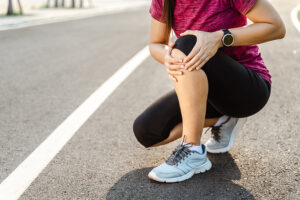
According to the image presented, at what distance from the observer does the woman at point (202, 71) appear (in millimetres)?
2585

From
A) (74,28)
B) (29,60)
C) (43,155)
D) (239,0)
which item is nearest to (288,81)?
(239,0)

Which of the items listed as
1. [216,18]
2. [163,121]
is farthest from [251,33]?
[163,121]

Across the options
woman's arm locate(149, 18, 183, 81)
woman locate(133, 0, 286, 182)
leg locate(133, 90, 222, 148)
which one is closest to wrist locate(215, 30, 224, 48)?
woman locate(133, 0, 286, 182)

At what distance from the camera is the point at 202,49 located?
252cm

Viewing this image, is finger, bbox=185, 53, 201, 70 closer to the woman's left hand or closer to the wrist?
the woman's left hand

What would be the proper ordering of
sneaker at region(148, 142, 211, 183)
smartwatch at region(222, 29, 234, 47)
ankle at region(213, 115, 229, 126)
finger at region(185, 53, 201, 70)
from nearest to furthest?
Answer: finger at region(185, 53, 201, 70) → smartwatch at region(222, 29, 234, 47) → sneaker at region(148, 142, 211, 183) → ankle at region(213, 115, 229, 126)

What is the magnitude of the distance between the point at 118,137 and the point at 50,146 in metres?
0.56

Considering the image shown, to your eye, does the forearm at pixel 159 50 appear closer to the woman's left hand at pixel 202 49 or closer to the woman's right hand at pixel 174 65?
the woman's right hand at pixel 174 65

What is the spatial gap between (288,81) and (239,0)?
3.04 metres

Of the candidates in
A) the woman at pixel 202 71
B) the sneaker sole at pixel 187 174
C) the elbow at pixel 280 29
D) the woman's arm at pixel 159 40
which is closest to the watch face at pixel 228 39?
the woman at pixel 202 71

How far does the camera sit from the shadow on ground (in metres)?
2.54

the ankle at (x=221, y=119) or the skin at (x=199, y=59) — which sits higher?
the skin at (x=199, y=59)

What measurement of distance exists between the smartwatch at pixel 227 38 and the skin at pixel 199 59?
2 centimetres

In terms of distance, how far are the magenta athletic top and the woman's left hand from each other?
195mm
